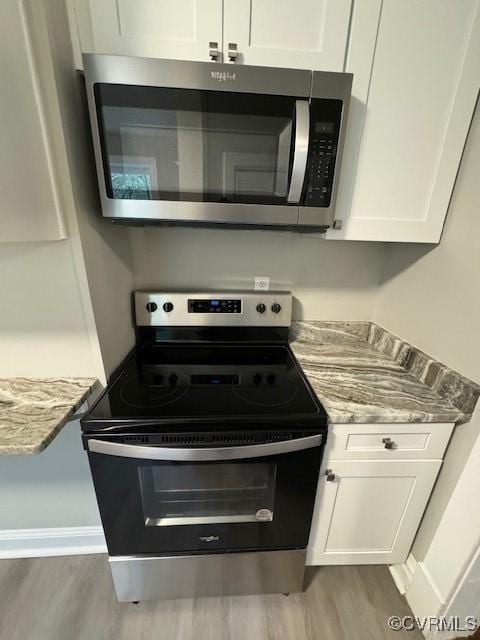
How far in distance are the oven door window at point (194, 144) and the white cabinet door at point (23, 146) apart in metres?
0.15

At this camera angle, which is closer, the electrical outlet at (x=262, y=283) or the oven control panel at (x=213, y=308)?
the oven control panel at (x=213, y=308)

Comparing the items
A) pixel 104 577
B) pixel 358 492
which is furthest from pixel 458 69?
pixel 104 577

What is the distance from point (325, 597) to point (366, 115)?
192 cm

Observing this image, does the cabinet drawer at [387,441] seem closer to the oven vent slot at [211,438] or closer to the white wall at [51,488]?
the oven vent slot at [211,438]

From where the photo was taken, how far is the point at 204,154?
84cm

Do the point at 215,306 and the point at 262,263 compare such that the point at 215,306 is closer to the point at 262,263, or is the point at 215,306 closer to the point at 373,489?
the point at 262,263

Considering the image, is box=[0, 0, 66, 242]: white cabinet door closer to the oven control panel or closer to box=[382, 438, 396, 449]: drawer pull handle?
the oven control panel

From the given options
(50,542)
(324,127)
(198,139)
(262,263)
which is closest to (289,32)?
(324,127)

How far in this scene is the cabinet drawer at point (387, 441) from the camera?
0.98 meters

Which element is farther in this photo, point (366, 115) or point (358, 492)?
point (358, 492)

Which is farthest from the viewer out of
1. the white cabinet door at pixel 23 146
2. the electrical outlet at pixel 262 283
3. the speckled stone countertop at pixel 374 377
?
the electrical outlet at pixel 262 283

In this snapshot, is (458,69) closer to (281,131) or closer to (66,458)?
(281,131)

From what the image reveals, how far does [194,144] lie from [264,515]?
1.29 m

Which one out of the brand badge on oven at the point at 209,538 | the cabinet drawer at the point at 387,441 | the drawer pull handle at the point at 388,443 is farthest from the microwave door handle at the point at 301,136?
the brand badge on oven at the point at 209,538
